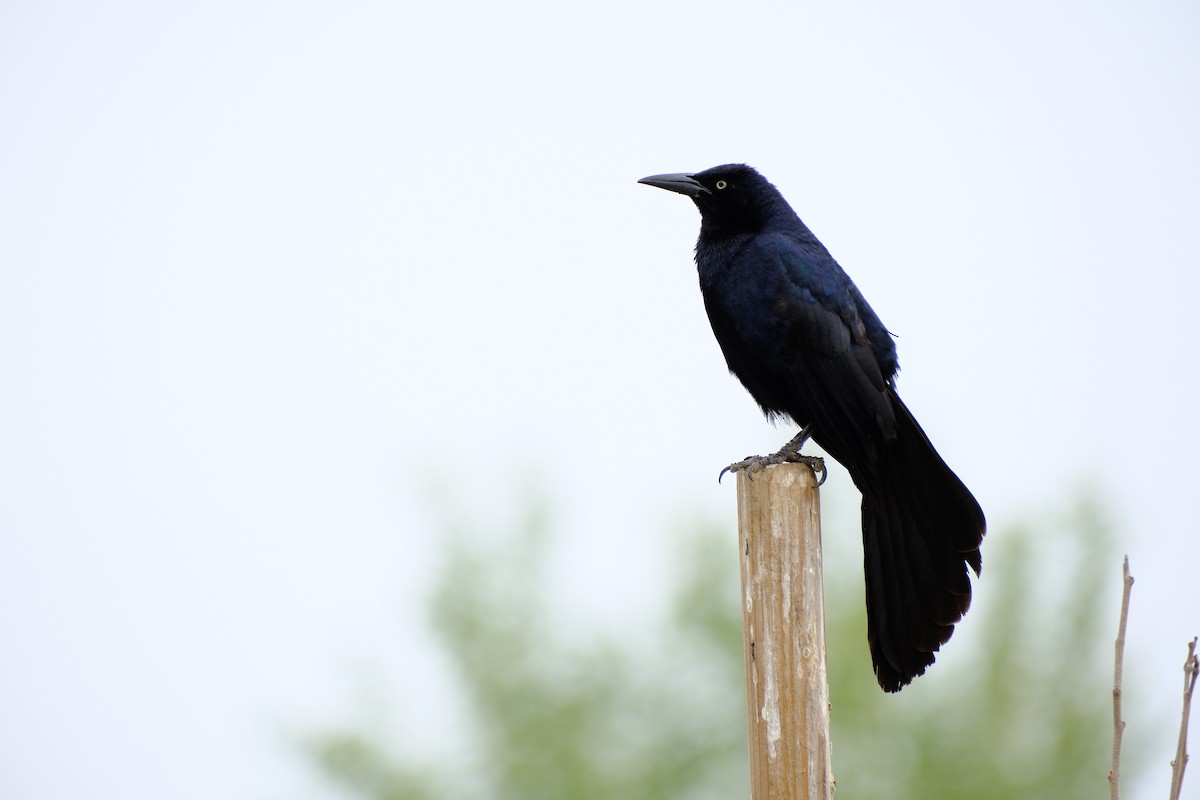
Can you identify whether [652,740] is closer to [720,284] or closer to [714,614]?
[714,614]

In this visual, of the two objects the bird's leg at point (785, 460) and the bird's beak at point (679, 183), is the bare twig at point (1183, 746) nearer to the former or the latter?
the bird's leg at point (785, 460)

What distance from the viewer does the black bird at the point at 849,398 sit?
13.9ft

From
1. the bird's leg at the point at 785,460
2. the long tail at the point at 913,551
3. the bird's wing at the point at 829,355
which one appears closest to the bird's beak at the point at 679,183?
the bird's wing at the point at 829,355

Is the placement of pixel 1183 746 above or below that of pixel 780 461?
below

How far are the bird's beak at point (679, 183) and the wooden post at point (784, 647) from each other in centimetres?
285

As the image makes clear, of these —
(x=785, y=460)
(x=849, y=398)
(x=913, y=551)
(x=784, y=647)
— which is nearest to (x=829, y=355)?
(x=849, y=398)

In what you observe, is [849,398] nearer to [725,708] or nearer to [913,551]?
[913,551]

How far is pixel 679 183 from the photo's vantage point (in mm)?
6105

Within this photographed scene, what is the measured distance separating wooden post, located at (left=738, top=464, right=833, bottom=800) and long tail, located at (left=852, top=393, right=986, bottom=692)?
0.95 meters

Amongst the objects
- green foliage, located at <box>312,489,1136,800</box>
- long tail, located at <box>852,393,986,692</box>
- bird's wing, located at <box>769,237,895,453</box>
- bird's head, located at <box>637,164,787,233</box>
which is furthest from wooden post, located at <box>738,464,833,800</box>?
green foliage, located at <box>312,489,1136,800</box>

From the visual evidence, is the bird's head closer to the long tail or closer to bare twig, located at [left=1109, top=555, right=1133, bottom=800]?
the long tail

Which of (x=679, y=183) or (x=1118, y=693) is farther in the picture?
(x=679, y=183)

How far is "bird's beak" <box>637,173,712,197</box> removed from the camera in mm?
6047

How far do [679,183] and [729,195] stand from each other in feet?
0.98
